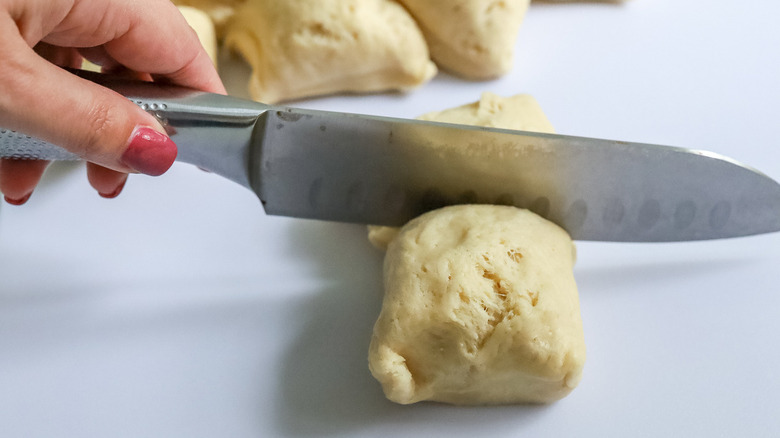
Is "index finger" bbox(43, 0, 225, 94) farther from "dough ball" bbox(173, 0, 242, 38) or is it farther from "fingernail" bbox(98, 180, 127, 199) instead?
"dough ball" bbox(173, 0, 242, 38)

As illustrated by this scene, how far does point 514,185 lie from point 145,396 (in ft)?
2.27

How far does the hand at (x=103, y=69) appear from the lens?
0.78m

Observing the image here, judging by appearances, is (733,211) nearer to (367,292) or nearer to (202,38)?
(367,292)

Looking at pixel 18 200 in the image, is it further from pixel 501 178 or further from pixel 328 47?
pixel 501 178

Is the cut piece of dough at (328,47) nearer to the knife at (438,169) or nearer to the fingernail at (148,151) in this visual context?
the knife at (438,169)

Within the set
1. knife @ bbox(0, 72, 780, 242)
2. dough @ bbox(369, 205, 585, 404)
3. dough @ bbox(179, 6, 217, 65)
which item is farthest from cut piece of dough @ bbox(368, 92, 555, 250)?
dough @ bbox(179, 6, 217, 65)

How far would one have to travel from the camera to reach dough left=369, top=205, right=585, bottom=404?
3.08 ft

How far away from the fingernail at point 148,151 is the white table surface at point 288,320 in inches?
13.5

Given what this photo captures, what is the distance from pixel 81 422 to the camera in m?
1.06

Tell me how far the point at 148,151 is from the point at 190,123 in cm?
9

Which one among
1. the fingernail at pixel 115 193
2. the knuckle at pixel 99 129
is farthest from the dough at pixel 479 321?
the fingernail at pixel 115 193

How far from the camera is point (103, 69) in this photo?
116cm

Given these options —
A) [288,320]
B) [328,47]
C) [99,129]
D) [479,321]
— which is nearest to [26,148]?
[99,129]

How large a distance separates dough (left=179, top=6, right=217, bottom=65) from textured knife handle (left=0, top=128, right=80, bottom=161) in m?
0.45
